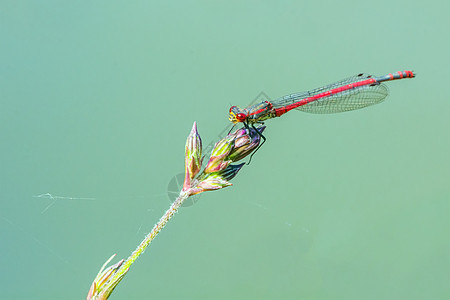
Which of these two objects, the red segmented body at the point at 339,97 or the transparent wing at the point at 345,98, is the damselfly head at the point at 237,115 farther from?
the transparent wing at the point at 345,98

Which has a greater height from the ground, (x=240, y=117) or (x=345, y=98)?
(x=240, y=117)

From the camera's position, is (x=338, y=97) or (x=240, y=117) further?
(x=338, y=97)

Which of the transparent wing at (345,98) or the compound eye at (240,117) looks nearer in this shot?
the compound eye at (240,117)

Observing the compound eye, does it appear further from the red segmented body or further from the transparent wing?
the transparent wing

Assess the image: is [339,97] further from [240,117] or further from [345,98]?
[240,117]

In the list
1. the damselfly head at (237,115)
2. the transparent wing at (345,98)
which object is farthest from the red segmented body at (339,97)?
the damselfly head at (237,115)

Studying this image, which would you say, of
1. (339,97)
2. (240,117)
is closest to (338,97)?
(339,97)

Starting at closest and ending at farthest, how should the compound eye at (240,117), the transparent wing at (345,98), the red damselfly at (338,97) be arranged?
the compound eye at (240,117)
the red damselfly at (338,97)
the transparent wing at (345,98)

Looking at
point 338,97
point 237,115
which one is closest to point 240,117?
point 237,115

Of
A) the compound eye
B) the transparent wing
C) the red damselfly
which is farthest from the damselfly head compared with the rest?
the transparent wing
